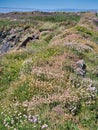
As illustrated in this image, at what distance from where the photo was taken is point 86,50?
25.3 metres

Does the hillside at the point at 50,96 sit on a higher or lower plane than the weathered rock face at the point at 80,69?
higher

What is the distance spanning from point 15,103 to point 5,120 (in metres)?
2.04

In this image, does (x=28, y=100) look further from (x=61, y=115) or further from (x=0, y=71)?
(x=0, y=71)

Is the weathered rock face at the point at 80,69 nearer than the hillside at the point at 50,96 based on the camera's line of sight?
No

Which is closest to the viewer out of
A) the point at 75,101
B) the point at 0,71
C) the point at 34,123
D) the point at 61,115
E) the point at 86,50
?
the point at 34,123

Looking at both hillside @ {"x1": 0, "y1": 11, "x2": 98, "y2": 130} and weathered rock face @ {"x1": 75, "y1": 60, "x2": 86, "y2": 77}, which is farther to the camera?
weathered rock face @ {"x1": 75, "y1": 60, "x2": 86, "y2": 77}

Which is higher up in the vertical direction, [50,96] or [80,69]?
[50,96]

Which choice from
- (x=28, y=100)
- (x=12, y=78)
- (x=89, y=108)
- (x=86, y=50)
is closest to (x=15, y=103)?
(x=28, y=100)

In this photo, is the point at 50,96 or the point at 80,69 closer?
the point at 50,96

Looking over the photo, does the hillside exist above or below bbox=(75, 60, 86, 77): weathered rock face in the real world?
above

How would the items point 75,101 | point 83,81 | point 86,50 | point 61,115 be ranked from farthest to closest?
1. point 86,50
2. point 83,81
3. point 75,101
4. point 61,115

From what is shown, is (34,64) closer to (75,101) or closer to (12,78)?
(12,78)

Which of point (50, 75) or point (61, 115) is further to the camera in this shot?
point (50, 75)

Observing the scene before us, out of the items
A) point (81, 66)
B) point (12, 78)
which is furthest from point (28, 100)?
point (81, 66)
